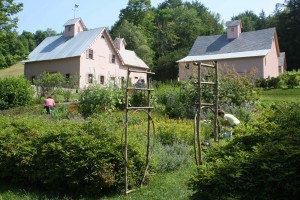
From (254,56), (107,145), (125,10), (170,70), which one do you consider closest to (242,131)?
(107,145)

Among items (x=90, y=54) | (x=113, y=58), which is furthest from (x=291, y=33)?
(x=90, y=54)

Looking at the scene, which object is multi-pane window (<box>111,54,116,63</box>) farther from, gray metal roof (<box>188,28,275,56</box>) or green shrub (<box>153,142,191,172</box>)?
green shrub (<box>153,142,191,172</box>)

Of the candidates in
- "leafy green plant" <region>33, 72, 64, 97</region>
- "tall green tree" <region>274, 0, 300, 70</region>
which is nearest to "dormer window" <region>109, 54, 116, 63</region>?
"leafy green plant" <region>33, 72, 64, 97</region>

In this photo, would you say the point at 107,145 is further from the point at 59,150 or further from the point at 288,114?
the point at 288,114

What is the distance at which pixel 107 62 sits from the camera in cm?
3934

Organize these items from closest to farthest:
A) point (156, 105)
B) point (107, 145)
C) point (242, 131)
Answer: point (242, 131), point (107, 145), point (156, 105)

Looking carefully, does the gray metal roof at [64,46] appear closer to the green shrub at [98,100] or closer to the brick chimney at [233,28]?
the brick chimney at [233,28]

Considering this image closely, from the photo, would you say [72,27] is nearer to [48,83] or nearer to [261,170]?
[48,83]

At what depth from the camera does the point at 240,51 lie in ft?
126

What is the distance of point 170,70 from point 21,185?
42.3 m

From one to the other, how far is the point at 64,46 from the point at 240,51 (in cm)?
1931

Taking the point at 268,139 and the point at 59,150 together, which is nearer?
the point at 268,139

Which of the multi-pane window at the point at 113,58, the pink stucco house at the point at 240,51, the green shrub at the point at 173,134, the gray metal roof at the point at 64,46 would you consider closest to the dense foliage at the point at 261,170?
the green shrub at the point at 173,134

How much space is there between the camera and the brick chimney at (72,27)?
126 feet
